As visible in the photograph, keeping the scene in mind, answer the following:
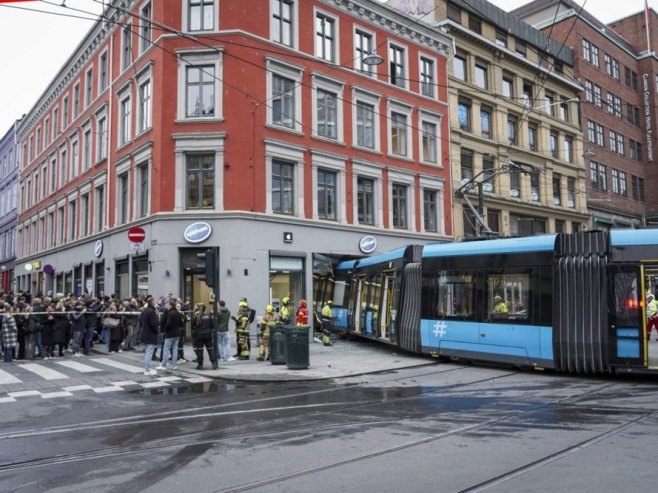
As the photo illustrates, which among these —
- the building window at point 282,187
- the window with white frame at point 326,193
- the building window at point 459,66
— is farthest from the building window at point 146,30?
the building window at point 459,66

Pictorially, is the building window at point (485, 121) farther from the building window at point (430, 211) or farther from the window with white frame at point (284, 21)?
the window with white frame at point (284, 21)

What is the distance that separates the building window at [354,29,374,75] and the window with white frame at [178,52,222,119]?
23.6 ft

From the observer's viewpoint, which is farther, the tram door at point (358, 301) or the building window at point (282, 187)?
the building window at point (282, 187)

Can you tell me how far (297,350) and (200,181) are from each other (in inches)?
387

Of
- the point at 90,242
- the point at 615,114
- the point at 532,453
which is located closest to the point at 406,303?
the point at 532,453

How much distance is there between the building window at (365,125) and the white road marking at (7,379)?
57.2 ft

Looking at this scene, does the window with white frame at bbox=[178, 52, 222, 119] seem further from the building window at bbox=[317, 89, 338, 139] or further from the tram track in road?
the tram track in road

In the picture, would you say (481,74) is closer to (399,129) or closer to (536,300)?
(399,129)

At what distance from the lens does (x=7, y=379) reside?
515 inches

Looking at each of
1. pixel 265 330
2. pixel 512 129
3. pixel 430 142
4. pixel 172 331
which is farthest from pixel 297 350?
pixel 512 129

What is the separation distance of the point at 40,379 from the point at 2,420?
432cm

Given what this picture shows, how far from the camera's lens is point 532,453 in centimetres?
649

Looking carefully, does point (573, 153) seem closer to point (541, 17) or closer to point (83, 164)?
point (541, 17)

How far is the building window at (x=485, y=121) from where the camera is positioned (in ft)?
111
